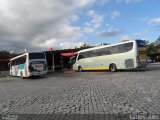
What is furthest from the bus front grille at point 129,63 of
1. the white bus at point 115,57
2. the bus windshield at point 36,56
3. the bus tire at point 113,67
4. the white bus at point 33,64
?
the bus windshield at point 36,56

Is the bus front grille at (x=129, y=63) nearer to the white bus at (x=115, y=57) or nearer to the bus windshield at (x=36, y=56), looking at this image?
the white bus at (x=115, y=57)

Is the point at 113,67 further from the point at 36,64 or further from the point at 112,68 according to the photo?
the point at 36,64

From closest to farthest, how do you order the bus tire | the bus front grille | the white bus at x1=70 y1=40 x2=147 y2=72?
the white bus at x1=70 y1=40 x2=147 y2=72 < the bus front grille < the bus tire

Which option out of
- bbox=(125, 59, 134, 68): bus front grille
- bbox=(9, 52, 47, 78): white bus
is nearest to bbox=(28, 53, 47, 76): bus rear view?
bbox=(9, 52, 47, 78): white bus

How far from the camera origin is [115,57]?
22891 mm

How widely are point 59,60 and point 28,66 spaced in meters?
19.1

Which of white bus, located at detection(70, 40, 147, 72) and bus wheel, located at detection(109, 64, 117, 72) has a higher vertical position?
white bus, located at detection(70, 40, 147, 72)

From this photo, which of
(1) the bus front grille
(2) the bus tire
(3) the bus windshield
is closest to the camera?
(1) the bus front grille

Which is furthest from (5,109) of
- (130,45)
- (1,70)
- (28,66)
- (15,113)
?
(1,70)

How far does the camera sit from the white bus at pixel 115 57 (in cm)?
2057

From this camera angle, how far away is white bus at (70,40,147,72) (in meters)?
20.6

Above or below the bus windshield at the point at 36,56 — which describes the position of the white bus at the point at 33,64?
below

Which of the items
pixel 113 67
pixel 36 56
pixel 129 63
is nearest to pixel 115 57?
pixel 113 67

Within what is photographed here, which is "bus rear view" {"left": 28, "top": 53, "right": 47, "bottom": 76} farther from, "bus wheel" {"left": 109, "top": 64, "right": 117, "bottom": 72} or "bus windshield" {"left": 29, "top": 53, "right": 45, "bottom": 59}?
"bus wheel" {"left": 109, "top": 64, "right": 117, "bottom": 72}
